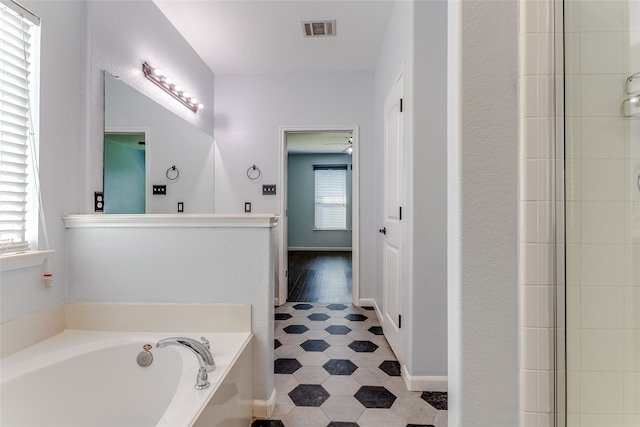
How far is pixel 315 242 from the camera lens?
25.5 ft

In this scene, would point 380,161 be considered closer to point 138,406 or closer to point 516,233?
point 516,233

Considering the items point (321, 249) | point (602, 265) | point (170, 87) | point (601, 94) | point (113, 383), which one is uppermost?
point (170, 87)

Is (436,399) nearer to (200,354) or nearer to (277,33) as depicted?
(200,354)

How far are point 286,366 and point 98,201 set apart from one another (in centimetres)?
152

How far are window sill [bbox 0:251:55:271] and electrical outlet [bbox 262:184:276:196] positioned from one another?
84.8 inches

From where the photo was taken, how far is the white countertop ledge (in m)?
1.55

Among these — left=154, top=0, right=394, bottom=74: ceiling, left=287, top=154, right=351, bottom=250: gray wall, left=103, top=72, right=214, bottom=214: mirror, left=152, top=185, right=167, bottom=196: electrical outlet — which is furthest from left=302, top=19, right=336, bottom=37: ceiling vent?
left=287, top=154, right=351, bottom=250: gray wall

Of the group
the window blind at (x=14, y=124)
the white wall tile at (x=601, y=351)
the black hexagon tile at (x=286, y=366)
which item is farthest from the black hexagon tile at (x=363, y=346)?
the window blind at (x=14, y=124)

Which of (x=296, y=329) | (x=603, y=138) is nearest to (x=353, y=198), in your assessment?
(x=296, y=329)

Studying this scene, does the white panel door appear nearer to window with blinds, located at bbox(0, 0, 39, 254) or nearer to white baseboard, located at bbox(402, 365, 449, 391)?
white baseboard, located at bbox(402, 365, 449, 391)

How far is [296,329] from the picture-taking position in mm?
2766

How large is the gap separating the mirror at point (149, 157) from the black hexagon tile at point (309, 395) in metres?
1.49

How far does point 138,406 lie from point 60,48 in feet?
5.51

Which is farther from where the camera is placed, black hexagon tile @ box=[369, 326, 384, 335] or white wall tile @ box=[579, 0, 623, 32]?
black hexagon tile @ box=[369, 326, 384, 335]
